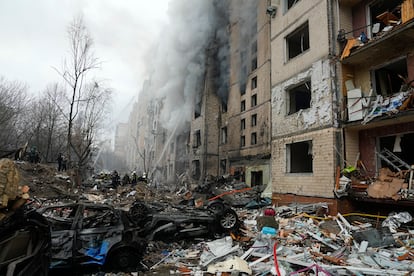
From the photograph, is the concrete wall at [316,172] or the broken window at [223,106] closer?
the concrete wall at [316,172]

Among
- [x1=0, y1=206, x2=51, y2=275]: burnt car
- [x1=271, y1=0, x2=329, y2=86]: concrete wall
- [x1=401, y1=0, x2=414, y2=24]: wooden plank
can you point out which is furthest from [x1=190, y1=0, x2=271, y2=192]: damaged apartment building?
[x1=0, y1=206, x2=51, y2=275]: burnt car

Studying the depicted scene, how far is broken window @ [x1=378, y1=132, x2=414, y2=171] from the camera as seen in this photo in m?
9.06

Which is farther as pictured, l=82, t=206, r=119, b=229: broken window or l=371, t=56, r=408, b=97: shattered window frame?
l=371, t=56, r=408, b=97: shattered window frame

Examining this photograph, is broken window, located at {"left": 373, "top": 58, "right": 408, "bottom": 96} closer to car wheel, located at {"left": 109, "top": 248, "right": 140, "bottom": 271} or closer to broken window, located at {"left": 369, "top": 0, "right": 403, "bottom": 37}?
broken window, located at {"left": 369, "top": 0, "right": 403, "bottom": 37}

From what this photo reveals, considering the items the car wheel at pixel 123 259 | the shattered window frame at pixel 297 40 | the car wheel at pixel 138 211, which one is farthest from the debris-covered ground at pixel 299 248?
the shattered window frame at pixel 297 40

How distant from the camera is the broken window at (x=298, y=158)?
12.7 meters

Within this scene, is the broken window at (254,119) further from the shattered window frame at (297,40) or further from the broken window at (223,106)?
the shattered window frame at (297,40)

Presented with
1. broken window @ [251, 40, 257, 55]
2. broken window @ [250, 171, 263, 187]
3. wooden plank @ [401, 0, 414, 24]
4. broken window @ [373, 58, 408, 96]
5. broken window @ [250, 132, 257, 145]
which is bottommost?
broken window @ [250, 171, 263, 187]

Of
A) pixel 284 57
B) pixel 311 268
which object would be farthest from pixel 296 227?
pixel 284 57

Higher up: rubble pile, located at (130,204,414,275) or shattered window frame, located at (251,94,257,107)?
shattered window frame, located at (251,94,257,107)

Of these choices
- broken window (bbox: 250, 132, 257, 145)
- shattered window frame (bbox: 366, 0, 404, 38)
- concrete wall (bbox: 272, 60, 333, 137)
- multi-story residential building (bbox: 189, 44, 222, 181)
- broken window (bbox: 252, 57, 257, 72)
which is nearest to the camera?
shattered window frame (bbox: 366, 0, 404, 38)

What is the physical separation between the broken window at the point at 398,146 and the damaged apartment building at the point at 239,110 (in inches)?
358

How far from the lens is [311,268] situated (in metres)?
5.05

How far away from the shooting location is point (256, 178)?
20438 millimetres
